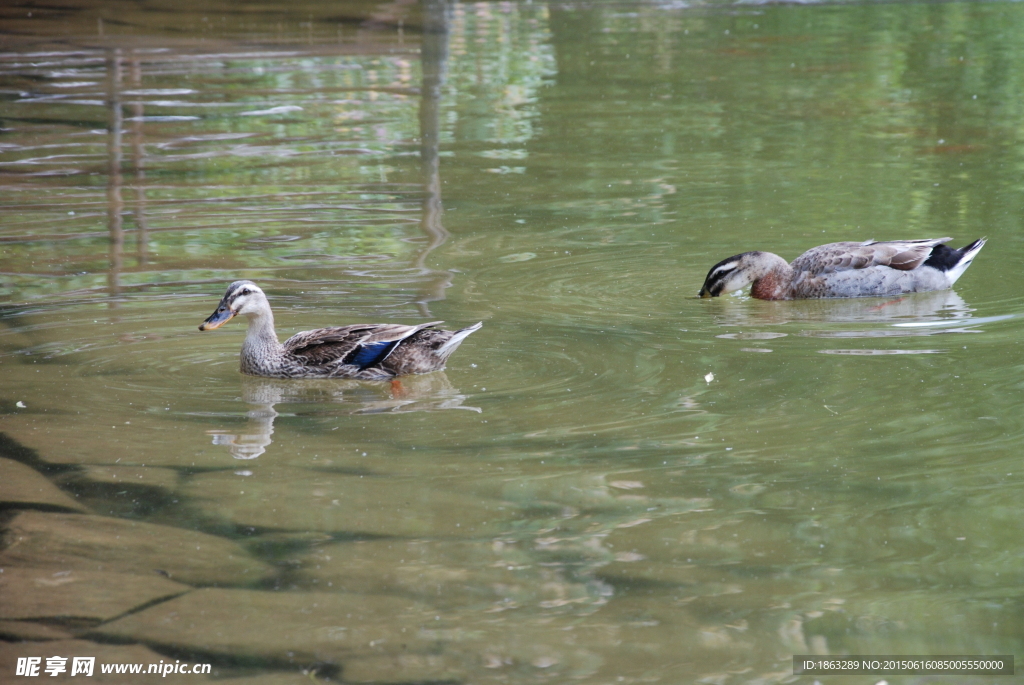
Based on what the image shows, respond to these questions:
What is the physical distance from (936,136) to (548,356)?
9.12 m

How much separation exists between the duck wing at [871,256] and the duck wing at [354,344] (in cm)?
344

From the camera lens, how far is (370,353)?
8.35 metres

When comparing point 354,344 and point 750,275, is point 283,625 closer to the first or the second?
point 354,344

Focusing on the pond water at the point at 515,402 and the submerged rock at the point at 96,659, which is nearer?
the submerged rock at the point at 96,659

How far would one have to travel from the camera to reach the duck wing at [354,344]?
832cm

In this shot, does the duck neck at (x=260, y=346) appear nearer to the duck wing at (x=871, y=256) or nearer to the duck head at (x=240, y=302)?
the duck head at (x=240, y=302)

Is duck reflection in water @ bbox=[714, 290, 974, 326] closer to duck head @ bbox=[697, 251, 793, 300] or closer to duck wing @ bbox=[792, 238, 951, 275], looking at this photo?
duck head @ bbox=[697, 251, 793, 300]

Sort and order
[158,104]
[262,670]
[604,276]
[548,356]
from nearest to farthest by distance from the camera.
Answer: [262,670]
[548,356]
[604,276]
[158,104]

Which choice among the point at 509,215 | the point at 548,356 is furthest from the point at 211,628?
the point at 509,215

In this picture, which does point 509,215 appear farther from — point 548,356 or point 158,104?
point 158,104

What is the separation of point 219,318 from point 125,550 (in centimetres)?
286

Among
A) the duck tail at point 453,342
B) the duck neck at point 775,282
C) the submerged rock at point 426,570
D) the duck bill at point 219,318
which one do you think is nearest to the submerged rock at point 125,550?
the submerged rock at point 426,570

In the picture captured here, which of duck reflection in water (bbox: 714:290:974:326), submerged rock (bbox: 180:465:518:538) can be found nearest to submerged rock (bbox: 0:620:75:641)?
submerged rock (bbox: 180:465:518:538)

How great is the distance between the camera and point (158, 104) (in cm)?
1881
